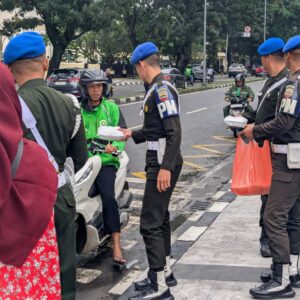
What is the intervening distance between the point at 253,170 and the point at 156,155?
37.7 inches

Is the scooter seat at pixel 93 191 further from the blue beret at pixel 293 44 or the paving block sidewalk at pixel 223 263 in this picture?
the blue beret at pixel 293 44

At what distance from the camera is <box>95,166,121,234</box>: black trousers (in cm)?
445

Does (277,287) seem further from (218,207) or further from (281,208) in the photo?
(218,207)

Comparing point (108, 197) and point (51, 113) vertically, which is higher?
point (51, 113)

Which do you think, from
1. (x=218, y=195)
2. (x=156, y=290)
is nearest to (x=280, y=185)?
(x=156, y=290)

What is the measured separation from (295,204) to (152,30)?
118 ft

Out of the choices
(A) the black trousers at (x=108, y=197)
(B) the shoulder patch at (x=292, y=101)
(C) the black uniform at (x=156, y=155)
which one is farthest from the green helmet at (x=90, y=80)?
(B) the shoulder patch at (x=292, y=101)

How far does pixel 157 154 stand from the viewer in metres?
3.80

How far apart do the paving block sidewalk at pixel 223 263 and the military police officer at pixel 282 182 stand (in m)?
0.17

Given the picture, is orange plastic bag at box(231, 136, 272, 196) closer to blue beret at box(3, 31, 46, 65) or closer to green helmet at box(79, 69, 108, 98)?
green helmet at box(79, 69, 108, 98)

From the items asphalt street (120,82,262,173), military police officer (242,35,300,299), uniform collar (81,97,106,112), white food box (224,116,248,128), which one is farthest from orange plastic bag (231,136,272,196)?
asphalt street (120,82,262,173)

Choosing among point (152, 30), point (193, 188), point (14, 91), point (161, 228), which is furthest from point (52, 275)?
point (152, 30)

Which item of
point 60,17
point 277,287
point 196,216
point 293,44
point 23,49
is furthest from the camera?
point 60,17

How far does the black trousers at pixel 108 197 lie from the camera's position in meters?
4.45
